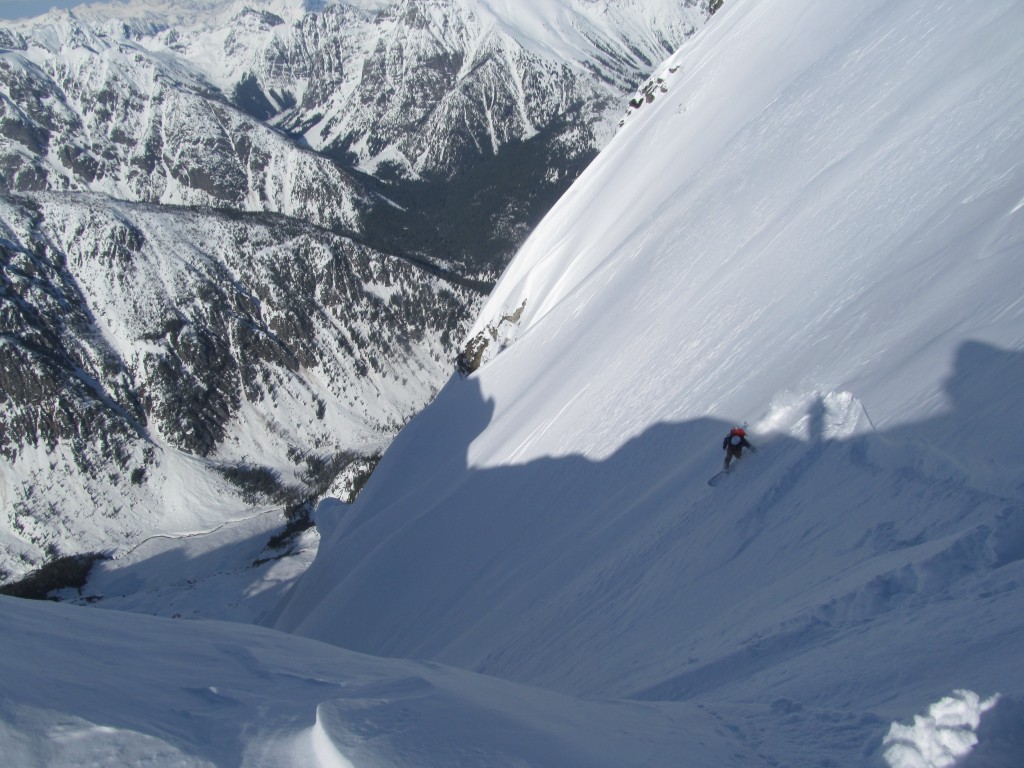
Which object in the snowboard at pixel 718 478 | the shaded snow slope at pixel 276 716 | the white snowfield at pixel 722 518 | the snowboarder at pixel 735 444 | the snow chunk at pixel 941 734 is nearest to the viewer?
the snow chunk at pixel 941 734

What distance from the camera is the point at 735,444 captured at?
14.4m

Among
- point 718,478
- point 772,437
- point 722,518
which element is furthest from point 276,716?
point 772,437

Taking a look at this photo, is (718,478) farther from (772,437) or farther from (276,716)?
(276,716)

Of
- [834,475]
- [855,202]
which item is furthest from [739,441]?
[855,202]

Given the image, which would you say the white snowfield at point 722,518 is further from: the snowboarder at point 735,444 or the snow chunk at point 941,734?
the snowboarder at point 735,444

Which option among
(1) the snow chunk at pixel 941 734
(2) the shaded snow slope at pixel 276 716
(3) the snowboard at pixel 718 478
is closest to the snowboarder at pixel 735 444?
(3) the snowboard at pixel 718 478

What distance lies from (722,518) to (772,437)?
8.22ft

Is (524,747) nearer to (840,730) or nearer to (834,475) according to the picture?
(840,730)

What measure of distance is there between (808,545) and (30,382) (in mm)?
144083

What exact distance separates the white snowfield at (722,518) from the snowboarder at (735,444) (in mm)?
302

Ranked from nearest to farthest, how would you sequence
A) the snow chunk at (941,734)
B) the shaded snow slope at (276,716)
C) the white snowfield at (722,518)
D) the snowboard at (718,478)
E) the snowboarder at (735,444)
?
the snow chunk at (941,734) < the shaded snow slope at (276,716) < the white snowfield at (722,518) < the snowboarder at (735,444) < the snowboard at (718,478)

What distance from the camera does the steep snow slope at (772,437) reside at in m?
7.96

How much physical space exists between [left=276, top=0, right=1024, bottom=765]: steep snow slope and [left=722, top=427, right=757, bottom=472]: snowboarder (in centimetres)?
30

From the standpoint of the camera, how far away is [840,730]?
5.79 meters
